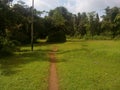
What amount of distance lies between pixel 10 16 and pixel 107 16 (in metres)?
62.6

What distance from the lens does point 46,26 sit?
59656 mm

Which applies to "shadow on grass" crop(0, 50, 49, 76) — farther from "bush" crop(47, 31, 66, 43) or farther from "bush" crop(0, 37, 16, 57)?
"bush" crop(47, 31, 66, 43)

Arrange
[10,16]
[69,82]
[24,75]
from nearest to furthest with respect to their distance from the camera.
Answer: [69,82] < [24,75] < [10,16]

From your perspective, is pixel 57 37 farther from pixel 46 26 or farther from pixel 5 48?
pixel 5 48

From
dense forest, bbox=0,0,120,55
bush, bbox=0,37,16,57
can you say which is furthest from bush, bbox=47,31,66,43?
bush, bbox=0,37,16,57

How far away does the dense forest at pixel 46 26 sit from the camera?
3139cm

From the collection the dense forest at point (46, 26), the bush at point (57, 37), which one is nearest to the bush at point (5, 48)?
the dense forest at point (46, 26)

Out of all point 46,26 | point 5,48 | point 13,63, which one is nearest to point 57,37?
point 46,26

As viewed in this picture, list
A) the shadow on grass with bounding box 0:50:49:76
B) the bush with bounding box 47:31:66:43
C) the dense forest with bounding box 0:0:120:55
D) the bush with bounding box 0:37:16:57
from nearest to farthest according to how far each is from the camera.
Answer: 1. the shadow on grass with bounding box 0:50:49:76
2. the bush with bounding box 0:37:16:57
3. the dense forest with bounding box 0:0:120:55
4. the bush with bounding box 47:31:66:43

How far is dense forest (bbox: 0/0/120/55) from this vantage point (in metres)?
31.4

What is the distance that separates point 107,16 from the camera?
90.9 meters

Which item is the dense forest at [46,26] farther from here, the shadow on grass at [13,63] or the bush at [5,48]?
the shadow on grass at [13,63]

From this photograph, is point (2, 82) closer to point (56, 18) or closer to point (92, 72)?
point (92, 72)

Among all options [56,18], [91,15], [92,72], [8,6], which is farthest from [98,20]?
[92,72]
